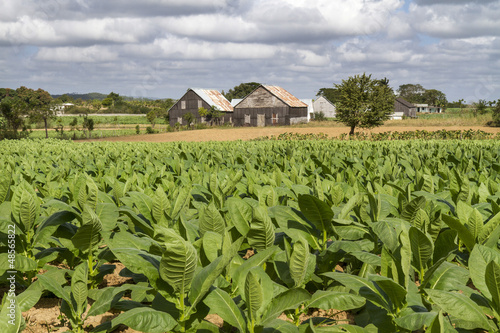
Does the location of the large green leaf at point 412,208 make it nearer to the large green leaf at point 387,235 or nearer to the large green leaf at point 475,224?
the large green leaf at point 475,224

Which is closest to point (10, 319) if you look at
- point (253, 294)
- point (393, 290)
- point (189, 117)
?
point (253, 294)

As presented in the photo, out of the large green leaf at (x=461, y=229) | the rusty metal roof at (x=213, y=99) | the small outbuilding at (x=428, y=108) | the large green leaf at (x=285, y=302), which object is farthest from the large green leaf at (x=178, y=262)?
the small outbuilding at (x=428, y=108)

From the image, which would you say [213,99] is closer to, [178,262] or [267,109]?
[267,109]

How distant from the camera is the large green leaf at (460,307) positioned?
1565 mm

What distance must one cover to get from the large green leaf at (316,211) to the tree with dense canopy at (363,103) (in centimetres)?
4451

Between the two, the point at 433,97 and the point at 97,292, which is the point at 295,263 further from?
the point at 433,97

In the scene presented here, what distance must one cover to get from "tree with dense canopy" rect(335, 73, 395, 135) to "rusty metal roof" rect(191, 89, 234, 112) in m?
32.1

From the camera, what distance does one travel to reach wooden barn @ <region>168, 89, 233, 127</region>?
241 feet

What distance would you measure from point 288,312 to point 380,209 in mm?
1106

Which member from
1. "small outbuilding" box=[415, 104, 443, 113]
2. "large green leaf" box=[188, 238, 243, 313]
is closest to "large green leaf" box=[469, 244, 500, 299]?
"large green leaf" box=[188, 238, 243, 313]

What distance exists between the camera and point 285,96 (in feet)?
242

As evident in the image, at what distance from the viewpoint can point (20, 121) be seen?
47125mm

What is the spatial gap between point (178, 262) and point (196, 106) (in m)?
73.8

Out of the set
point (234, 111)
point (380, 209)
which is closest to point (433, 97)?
point (234, 111)
